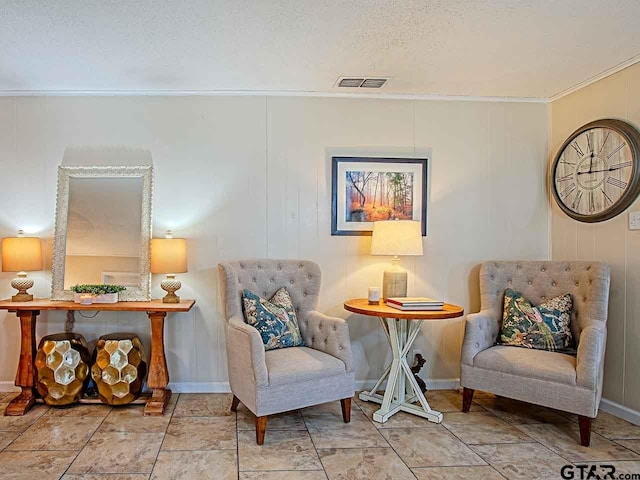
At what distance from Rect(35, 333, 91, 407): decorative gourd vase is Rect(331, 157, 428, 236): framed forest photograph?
1.97 metres

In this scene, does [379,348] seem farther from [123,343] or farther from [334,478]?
[123,343]

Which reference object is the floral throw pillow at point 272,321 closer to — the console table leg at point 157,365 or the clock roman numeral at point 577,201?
the console table leg at point 157,365

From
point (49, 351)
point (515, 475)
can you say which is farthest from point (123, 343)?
point (515, 475)

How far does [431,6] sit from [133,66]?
1.89 metres

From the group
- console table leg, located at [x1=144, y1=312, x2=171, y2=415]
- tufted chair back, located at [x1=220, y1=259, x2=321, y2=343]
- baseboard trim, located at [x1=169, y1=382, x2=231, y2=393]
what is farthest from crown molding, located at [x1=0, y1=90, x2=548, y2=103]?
baseboard trim, located at [x1=169, y1=382, x2=231, y2=393]

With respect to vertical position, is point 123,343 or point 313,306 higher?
point 313,306

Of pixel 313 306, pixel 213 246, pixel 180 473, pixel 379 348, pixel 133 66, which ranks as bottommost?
pixel 180 473

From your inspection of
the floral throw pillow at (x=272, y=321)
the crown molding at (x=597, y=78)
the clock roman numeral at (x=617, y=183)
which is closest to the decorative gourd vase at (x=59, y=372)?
the floral throw pillow at (x=272, y=321)

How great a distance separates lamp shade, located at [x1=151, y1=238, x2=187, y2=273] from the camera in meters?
3.40

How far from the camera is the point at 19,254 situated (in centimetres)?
339

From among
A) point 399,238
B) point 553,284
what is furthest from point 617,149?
point 399,238

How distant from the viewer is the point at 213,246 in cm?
370

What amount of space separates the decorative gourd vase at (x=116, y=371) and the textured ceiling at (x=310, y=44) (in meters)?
1.81

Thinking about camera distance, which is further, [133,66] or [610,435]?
[133,66]
